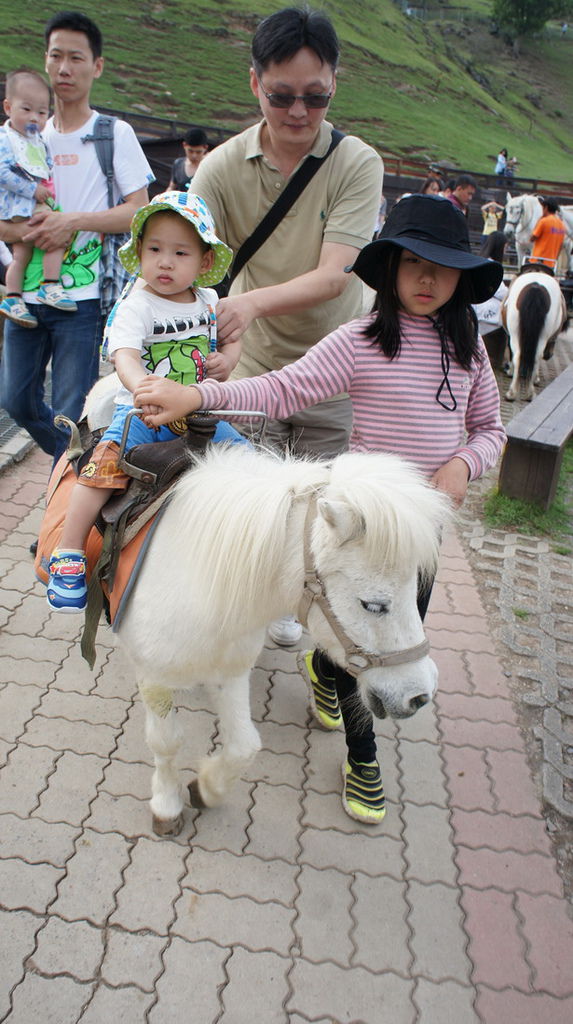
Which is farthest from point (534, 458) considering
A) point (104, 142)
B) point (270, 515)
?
point (270, 515)

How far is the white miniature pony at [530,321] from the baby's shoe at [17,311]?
5943 mm

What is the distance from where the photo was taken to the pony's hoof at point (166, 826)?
239 cm

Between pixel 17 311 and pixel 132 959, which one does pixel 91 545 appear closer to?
pixel 132 959

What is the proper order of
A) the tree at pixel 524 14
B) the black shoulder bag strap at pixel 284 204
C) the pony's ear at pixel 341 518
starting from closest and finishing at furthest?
1. the pony's ear at pixel 341 518
2. the black shoulder bag strap at pixel 284 204
3. the tree at pixel 524 14

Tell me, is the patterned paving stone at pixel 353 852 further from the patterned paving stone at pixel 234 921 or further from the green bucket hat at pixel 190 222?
the green bucket hat at pixel 190 222

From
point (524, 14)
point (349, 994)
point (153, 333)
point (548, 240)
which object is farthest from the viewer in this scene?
point (524, 14)

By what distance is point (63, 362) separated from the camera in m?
3.38

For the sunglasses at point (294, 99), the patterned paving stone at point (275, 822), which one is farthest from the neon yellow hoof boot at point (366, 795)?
the sunglasses at point (294, 99)

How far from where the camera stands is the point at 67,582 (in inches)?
83.6

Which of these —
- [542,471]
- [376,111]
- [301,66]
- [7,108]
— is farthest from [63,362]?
[376,111]

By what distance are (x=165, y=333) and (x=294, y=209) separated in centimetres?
85

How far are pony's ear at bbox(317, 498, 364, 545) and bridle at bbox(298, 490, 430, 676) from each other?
0.36 ft

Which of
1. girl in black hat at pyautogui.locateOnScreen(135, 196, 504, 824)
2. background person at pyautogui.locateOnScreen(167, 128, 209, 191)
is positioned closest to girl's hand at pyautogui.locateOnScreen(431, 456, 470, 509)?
girl in black hat at pyautogui.locateOnScreen(135, 196, 504, 824)

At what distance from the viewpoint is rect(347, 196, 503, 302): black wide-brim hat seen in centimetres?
203
